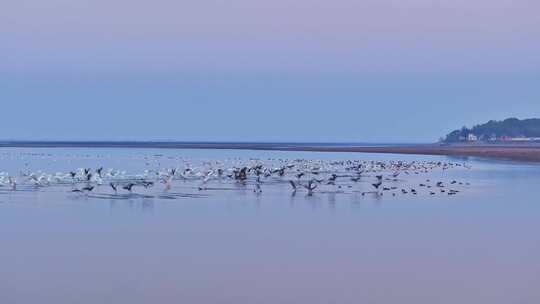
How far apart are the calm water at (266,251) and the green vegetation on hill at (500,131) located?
4760 inches

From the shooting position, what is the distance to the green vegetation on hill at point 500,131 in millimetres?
137250

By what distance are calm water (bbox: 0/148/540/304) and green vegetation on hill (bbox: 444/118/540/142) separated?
397 feet

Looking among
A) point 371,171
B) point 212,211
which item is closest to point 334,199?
point 212,211

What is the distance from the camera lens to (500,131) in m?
139

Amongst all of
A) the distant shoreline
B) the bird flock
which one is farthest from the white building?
the bird flock

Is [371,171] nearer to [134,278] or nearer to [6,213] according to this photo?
[6,213]

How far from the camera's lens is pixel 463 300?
29.6ft

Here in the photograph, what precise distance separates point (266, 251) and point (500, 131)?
13175 cm

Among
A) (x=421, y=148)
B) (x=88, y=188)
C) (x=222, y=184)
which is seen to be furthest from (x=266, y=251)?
(x=421, y=148)

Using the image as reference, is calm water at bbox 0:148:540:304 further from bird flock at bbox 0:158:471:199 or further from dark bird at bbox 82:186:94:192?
bird flock at bbox 0:158:471:199

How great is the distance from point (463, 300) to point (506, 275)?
4.62 feet

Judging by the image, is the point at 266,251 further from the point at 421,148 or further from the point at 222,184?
the point at 421,148

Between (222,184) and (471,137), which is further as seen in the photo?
(471,137)

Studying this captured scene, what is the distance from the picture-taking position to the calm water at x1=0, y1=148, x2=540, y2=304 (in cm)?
929
